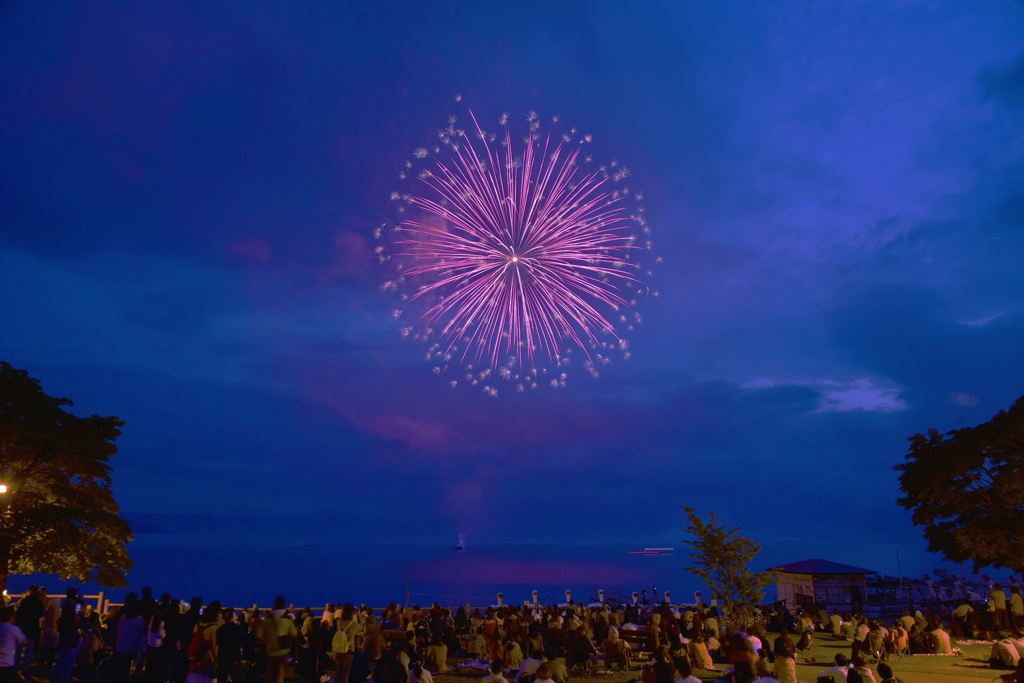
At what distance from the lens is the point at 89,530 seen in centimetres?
2180

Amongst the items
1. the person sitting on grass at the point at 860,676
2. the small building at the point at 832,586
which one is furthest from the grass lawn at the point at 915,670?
the small building at the point at 832,586

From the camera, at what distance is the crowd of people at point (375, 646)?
32.9 ft

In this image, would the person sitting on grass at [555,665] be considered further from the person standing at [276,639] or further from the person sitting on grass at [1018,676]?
the person sitting on grass at [1018,676]

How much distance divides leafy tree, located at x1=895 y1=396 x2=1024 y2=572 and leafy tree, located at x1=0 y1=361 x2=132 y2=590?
34.3m

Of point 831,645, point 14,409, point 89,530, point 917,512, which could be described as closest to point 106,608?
point 89,530

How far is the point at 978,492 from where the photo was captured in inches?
1139

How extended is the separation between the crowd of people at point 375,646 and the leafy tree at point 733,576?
2.81ft

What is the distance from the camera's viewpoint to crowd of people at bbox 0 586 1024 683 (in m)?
10.0

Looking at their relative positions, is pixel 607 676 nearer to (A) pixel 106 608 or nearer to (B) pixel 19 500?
(A) pixel 106 608

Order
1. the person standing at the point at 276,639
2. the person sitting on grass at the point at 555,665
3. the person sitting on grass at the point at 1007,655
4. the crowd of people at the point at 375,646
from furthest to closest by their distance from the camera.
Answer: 1. the person sitting on grass at the point at 1007,655
2. the person sitting on grass at the point at 555,665
3. the person standing at the point at 276,639
4. the crowd of people at the point at 375,646

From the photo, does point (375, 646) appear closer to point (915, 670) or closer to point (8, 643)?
point (8, 643)

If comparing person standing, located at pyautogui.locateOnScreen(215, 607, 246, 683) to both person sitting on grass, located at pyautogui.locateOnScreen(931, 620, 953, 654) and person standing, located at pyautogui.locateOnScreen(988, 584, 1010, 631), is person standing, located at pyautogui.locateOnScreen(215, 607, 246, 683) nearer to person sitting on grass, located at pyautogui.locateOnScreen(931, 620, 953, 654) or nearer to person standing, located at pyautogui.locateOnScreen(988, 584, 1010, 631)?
person sitting on grass, located at pyautogui.locateOnScreen(931, 620, 953, 654)

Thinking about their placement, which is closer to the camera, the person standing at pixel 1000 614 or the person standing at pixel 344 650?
the person standing at pixel 344 650

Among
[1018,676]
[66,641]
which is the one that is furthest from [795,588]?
[66,641]
